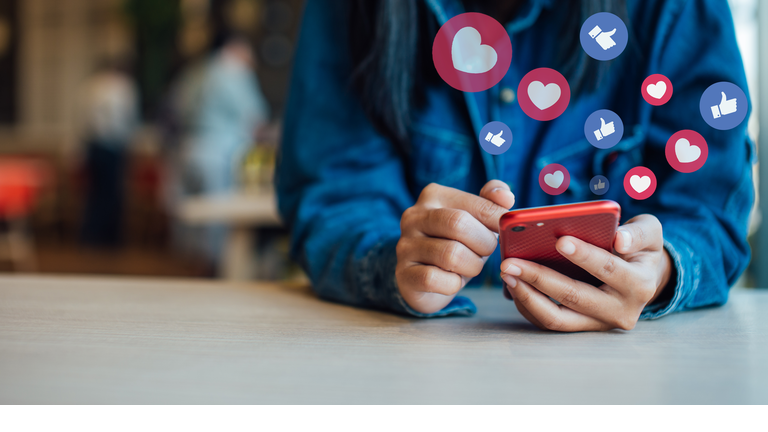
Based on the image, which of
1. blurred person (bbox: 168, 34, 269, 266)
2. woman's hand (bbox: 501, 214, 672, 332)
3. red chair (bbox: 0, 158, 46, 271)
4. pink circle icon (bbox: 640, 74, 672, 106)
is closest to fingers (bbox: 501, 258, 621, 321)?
woman's hand (bbox: 501, 214, 672, 332)

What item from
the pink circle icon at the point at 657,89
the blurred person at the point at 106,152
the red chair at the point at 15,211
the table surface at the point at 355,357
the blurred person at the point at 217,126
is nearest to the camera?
the table surface at the point at 355,357

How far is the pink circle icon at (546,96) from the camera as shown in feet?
1.46

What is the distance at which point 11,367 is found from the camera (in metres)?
0.32

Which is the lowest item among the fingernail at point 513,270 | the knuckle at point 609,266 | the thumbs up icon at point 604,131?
the fingernail at point 513,270

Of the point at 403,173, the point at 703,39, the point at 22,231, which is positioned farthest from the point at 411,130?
the point at 22,231

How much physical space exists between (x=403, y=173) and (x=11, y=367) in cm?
45

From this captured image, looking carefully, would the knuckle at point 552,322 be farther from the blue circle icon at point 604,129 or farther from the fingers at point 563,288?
the blue circle icon at point 604,129

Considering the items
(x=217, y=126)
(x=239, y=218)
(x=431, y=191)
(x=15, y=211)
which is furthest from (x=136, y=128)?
(x=431, y=191)

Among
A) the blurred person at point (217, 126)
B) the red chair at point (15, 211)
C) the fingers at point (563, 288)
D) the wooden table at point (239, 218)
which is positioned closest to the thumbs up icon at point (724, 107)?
the fingers at point (563, 288)

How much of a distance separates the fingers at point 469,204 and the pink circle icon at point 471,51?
11cm

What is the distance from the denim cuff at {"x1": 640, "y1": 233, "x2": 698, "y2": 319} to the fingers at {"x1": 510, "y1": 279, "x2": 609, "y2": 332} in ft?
0.23

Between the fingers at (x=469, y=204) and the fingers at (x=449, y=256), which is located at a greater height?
the fingers at (x=469, y=204)

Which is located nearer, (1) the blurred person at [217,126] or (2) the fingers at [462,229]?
(2) the fingers at [462,229]

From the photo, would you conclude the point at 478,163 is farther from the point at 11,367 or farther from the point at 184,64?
the point at 184,64
